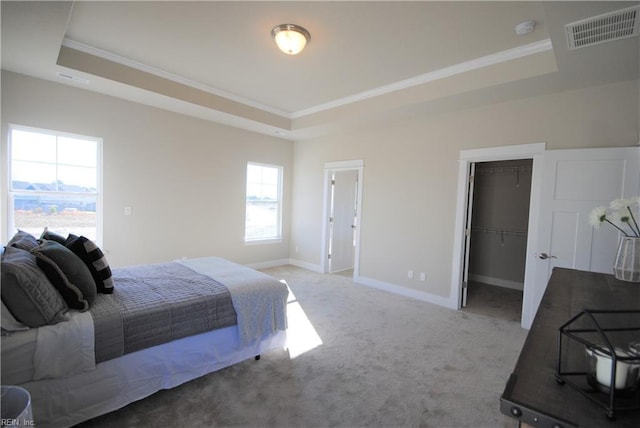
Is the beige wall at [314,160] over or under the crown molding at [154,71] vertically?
under

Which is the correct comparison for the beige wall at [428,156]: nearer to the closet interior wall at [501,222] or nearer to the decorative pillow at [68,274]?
the closet interior wall at [501,222]

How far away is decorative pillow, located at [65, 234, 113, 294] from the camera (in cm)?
221

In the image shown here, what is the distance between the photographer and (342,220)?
20.2ft

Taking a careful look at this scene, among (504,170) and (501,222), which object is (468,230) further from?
(504,170)

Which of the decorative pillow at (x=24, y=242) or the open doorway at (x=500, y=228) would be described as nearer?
the decorative pillow at (x=24, y=242)

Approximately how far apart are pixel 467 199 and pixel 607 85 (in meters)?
1.77

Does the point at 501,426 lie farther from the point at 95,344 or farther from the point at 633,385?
the point at 95,344

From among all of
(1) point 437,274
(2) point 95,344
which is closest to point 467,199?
(1) point 437,274

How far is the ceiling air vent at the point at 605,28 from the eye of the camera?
207 centimetres

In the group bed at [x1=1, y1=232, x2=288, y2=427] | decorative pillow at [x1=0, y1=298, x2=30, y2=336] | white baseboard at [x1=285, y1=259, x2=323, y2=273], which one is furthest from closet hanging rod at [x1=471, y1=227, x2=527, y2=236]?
decorative pillow at [x1=0, y1=298, x2=30, y2=336]

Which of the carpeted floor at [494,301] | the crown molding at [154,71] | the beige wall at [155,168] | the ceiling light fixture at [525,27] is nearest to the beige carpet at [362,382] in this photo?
the carpeted floor at [494,301]

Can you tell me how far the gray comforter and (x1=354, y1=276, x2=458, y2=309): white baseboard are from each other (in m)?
3.03

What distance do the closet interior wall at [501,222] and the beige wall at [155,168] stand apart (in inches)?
167

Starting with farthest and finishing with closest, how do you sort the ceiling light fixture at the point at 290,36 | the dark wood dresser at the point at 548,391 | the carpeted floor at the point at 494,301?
the carpeted floor at the point at 494,301 < the ceiling light fixture at the point at 290,36 < the dark wood dresser at the point at 548,391
